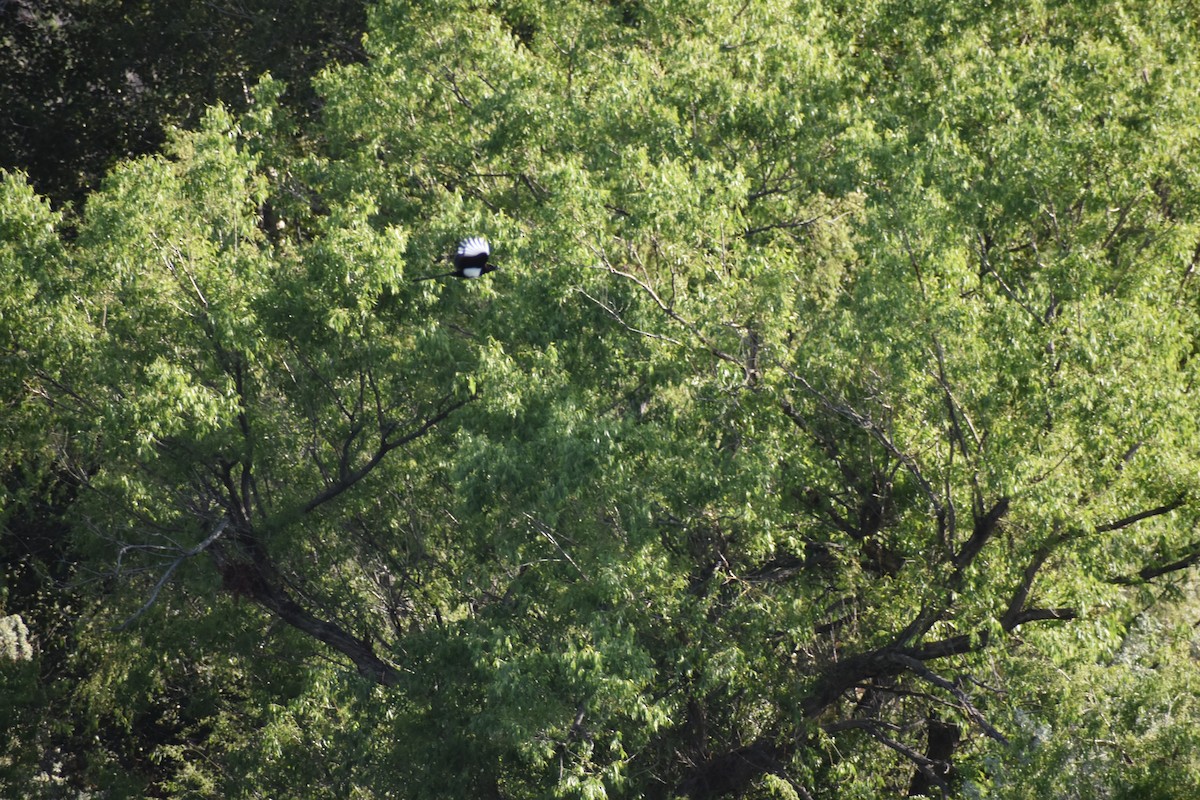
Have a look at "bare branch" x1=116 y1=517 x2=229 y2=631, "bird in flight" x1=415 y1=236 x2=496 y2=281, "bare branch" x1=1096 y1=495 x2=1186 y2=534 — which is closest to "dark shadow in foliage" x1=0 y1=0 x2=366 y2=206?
"bare branch" x1=116 y1=517 x2=229 y2=631

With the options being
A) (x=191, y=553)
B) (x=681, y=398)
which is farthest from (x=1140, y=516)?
(x=191, y=553)

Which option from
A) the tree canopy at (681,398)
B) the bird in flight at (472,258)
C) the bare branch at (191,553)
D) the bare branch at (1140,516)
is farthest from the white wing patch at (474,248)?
the bare branch at (1140,516)

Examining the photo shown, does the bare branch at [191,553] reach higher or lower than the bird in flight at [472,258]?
lower

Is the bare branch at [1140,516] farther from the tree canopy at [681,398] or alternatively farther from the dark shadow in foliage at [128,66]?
the dark shadow in foliage at [128,66]

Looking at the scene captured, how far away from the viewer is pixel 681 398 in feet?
43.4

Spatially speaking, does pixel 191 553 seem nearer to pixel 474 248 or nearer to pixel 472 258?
pixel 472 258

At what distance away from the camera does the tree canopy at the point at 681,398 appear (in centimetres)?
1175

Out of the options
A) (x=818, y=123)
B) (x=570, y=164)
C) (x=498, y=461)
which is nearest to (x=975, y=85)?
(x=818, y=123)

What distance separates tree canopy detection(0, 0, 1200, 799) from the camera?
11.8 metres

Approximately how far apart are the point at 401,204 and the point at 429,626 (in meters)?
4.42

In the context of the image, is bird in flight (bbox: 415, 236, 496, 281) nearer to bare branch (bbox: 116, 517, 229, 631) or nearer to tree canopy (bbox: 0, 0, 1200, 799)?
tree canopy (bbox: 0, 0, 1200, 799)

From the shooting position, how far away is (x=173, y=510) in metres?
16.2

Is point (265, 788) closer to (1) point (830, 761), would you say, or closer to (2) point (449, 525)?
(2) point (449, 525)

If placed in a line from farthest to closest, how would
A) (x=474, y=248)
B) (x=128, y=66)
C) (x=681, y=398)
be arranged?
(x=128, y=66), (x=681, y=398), (x=474, y=248)
